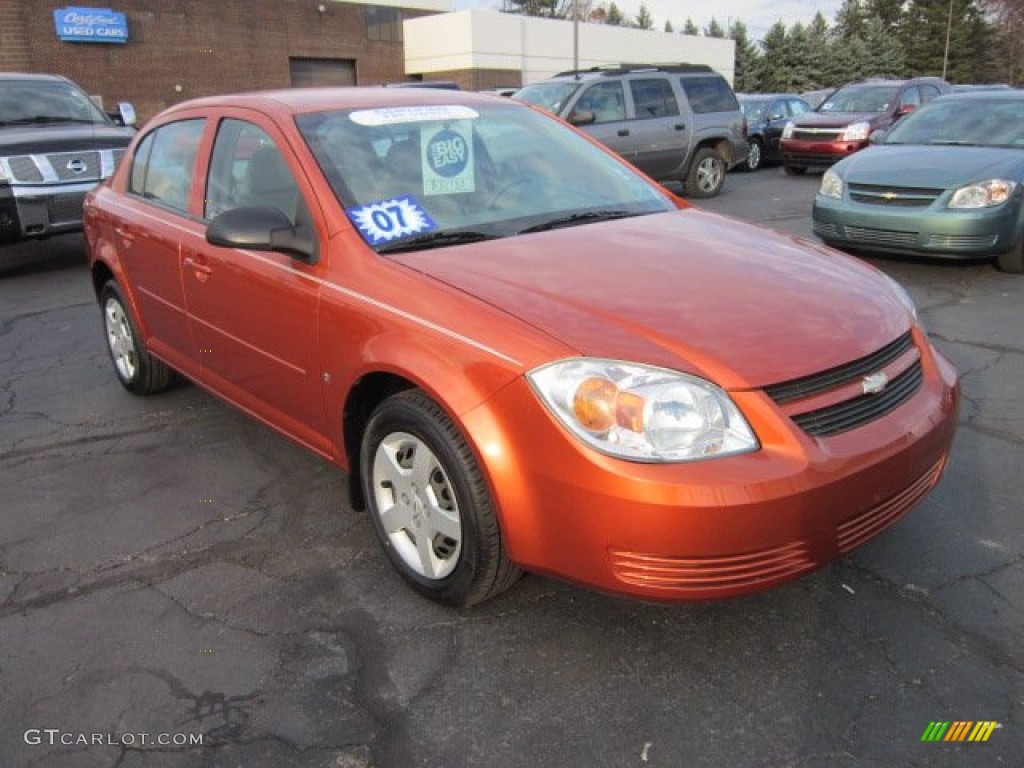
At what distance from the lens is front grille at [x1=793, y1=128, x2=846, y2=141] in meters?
15.2

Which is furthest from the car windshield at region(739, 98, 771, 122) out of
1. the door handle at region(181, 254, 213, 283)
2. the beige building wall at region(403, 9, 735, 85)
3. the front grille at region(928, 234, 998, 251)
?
the beige building wall at region(403, 9, 735, 85)

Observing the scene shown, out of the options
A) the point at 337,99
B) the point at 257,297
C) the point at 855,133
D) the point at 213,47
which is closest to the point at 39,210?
the point at 337,99

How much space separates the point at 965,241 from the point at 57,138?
8.59 m

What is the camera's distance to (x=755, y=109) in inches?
723

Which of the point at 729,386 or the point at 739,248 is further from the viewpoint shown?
the point at 739,248

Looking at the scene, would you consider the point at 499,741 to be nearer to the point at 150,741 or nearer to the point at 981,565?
the point at 150,741

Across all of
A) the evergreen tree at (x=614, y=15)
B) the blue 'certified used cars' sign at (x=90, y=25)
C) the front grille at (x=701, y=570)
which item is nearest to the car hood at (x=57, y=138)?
the front grille at (x=701, y=570)

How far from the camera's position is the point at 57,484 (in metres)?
4.02

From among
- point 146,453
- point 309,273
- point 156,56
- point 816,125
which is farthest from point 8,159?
point 156,56

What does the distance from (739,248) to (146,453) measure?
302cm

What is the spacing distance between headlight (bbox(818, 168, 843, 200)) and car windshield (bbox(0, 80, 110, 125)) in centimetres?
797

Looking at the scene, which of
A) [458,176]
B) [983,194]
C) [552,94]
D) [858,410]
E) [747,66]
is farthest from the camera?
[747,66]

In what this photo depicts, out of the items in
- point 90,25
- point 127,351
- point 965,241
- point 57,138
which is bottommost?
point 127,351

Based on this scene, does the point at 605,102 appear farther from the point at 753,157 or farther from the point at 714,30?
the point at 714,30
